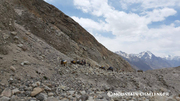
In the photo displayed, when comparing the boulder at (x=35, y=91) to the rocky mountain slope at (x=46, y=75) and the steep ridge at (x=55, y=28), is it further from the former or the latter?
the steep ridge at (x=55, y=28)

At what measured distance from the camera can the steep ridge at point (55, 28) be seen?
20.7m

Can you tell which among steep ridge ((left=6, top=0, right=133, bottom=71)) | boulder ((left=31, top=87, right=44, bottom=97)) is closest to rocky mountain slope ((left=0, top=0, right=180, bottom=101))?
boulder ((left=31, top=87, right=44, bottom=97))

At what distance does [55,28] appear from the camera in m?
25.8

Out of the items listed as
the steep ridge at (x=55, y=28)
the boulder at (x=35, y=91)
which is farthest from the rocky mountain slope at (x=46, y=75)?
the steep ridge at (x=55, y=28)

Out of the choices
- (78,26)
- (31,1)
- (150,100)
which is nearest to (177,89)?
(150,100)

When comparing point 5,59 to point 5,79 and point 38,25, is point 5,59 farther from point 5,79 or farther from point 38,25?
point 38,25

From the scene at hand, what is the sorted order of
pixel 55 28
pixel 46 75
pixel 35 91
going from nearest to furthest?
pixel 35 91, pixel 46 75, pixel 55 28

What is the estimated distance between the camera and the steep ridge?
2071 cm

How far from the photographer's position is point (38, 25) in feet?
68.9

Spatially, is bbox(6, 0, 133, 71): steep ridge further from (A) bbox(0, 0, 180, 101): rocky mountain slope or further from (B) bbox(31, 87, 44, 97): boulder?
(B) bbox(31, 87, 44, 97): boulder

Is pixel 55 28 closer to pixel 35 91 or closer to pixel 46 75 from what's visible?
pixel 46 75

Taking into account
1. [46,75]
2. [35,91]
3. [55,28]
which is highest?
[55,28]

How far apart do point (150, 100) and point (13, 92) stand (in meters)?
6.38

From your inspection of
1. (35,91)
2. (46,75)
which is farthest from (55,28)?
(35,91)
